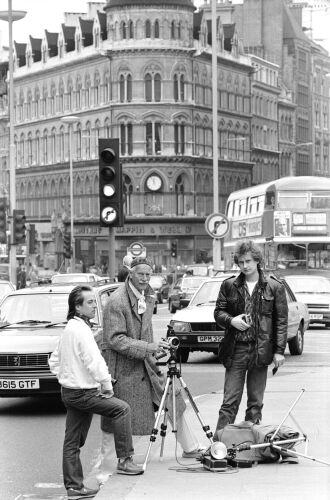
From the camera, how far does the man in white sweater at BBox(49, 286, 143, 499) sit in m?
11.0

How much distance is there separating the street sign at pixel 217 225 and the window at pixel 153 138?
214ft

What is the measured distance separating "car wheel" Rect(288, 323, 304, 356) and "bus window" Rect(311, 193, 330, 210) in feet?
53.8

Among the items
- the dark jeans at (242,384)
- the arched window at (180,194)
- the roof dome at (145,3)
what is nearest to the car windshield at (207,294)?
the dark jeans at (242,384)

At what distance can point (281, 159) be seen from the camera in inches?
5261

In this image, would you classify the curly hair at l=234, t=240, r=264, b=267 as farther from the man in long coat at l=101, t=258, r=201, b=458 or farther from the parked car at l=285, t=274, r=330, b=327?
the parked car at l=285, t=274, r=330, b=327

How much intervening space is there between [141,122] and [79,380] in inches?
3713

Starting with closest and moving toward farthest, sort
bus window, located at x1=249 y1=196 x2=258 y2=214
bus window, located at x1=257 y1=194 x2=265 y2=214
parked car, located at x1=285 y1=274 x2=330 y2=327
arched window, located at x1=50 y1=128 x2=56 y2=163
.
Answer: parked car, located at x1=285 y1=274 x2=330 y2=327 → bus window, located at x1=257 y1=194 x2=265 y2=214 → bus window, located at x1=249 y1=196 x2=258 y2=214 → arched window, located at x1=50 y1=128 x2=56 y2=163

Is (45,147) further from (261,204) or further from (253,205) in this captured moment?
(261,204)

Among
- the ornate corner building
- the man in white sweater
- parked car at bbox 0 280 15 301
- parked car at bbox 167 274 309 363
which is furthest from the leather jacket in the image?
the ornate corner building

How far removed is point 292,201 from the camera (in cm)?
4481

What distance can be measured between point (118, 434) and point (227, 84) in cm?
10613

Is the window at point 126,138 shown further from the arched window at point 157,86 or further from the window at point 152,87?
the arched window at point 157,86

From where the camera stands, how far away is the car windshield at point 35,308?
19.0 m

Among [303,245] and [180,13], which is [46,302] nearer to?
[303,245]
